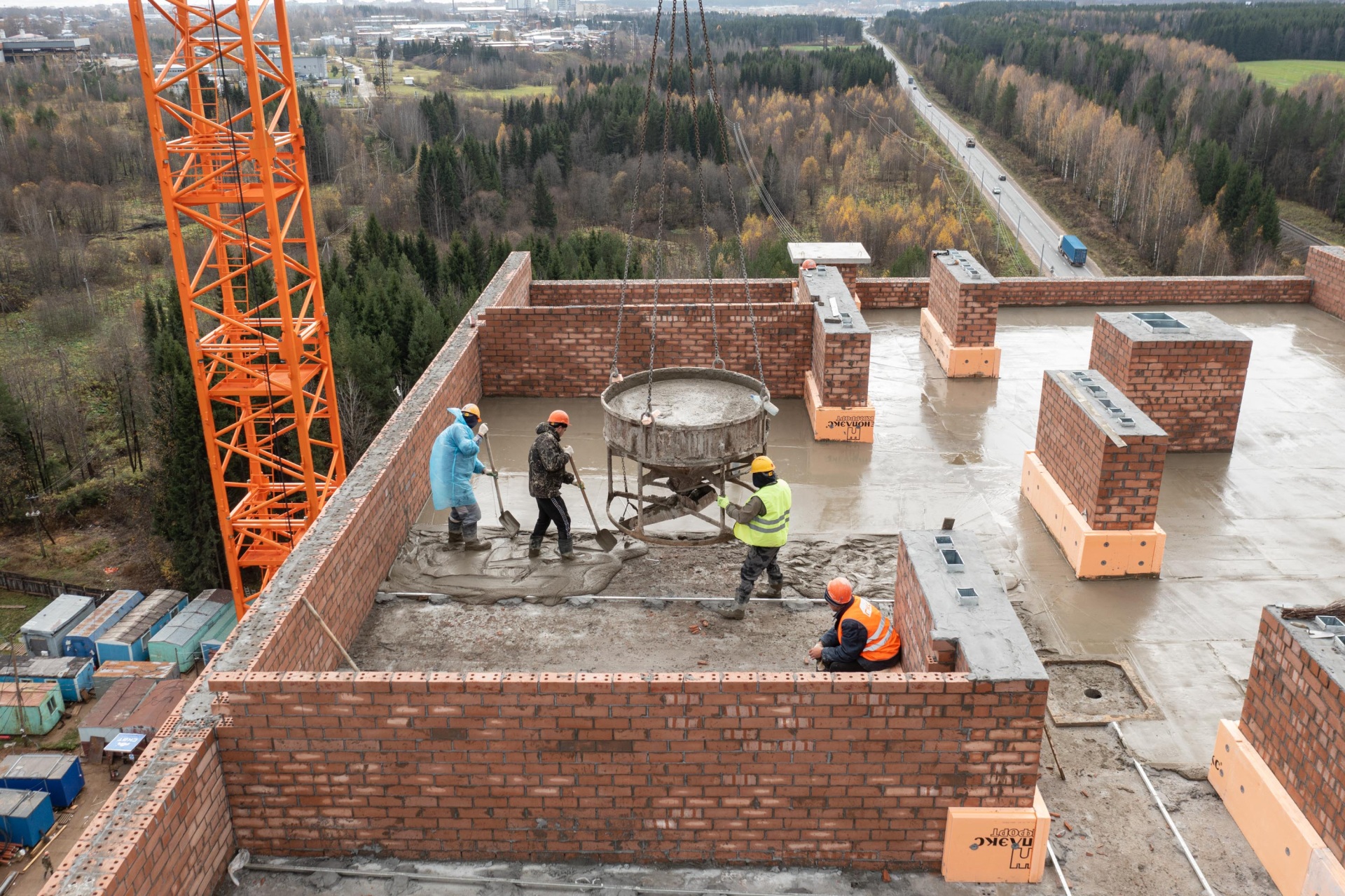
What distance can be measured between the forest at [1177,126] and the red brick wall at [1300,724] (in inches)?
2069

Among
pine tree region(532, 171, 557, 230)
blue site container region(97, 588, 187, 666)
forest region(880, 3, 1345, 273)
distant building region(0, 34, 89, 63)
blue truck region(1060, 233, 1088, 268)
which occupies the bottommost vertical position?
blue site container region(97, 588, 187, 666)

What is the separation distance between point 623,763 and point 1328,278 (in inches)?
593

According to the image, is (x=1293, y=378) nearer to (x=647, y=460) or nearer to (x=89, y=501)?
(x=647, y=460)

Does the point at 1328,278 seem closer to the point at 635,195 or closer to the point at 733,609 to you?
the point at 635,195

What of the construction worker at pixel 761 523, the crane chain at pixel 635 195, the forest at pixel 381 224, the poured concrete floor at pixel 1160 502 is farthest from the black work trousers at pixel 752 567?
the forest at pixel 381 224

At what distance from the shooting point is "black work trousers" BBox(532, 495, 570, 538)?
28.9 feet

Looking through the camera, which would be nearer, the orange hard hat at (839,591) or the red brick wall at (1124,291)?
the orange hard hat at (839,591)

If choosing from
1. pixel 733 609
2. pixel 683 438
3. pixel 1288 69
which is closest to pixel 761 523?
pixel 733 609

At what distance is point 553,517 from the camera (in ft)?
29.1

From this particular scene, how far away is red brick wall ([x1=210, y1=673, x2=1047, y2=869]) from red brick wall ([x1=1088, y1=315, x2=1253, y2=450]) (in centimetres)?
621

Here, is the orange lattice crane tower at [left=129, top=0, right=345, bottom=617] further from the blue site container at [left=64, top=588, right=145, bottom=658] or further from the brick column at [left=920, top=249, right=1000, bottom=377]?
the brick column at [left=920, top=249, right=1000, bottom=377]

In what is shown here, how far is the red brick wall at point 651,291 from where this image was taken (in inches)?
594

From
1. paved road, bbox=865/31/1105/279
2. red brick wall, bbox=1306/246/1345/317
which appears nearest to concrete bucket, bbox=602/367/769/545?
red brick wall, bbox=1306/246/1345/317

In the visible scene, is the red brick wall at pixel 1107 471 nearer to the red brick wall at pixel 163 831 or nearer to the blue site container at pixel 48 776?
the red brick wall at pixel 163 831
